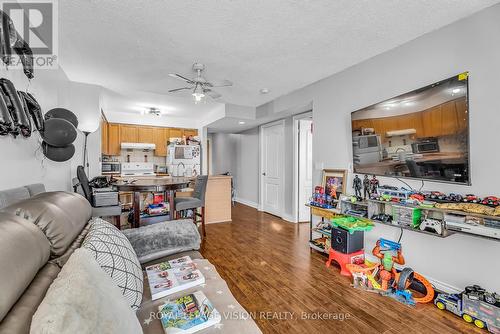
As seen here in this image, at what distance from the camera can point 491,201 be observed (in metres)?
1.69

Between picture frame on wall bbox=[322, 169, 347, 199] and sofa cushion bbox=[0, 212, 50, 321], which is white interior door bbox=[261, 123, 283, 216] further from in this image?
sofa cushion bbox=[0, 212, 50, 321]

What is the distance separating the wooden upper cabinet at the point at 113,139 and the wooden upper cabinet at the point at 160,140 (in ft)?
2.70

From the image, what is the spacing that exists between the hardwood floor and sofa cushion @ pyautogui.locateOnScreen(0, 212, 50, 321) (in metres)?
1.54

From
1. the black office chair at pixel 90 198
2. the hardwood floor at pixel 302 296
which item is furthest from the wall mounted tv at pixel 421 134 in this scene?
the black office chair at pixel 90 198

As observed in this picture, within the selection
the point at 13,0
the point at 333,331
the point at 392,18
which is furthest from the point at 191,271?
the point at 392,18

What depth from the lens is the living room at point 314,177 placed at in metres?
0.97

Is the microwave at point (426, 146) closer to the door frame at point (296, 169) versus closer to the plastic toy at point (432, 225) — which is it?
the plastic toy at point (432, 225)

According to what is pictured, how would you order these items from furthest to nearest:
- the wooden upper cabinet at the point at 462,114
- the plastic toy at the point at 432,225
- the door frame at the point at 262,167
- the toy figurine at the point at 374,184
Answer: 1. the door frame at the point at 262,167
2. the toy figurine at the point at 374,184
3. the plastic toy at the point at 432,225
4. the wooden upper cabinet at the point at 462,114

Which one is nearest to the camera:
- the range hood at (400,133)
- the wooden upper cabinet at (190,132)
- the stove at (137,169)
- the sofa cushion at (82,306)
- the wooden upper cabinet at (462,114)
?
the sofa cushion at (82,306)

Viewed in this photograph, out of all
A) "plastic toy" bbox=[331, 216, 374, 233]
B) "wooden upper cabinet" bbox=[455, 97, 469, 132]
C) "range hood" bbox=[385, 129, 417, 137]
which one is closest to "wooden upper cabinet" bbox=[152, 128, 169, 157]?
"plastic toy" bbox=[331, 216, 374, 233]

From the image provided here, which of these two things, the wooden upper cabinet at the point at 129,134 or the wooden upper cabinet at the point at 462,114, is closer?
the wooden upper cabinet at the point at 462,114

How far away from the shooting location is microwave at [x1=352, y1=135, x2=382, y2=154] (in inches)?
97.2

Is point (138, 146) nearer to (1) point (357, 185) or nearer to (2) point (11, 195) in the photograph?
(2) point (11, 195)

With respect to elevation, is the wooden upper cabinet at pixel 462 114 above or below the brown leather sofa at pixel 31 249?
above
